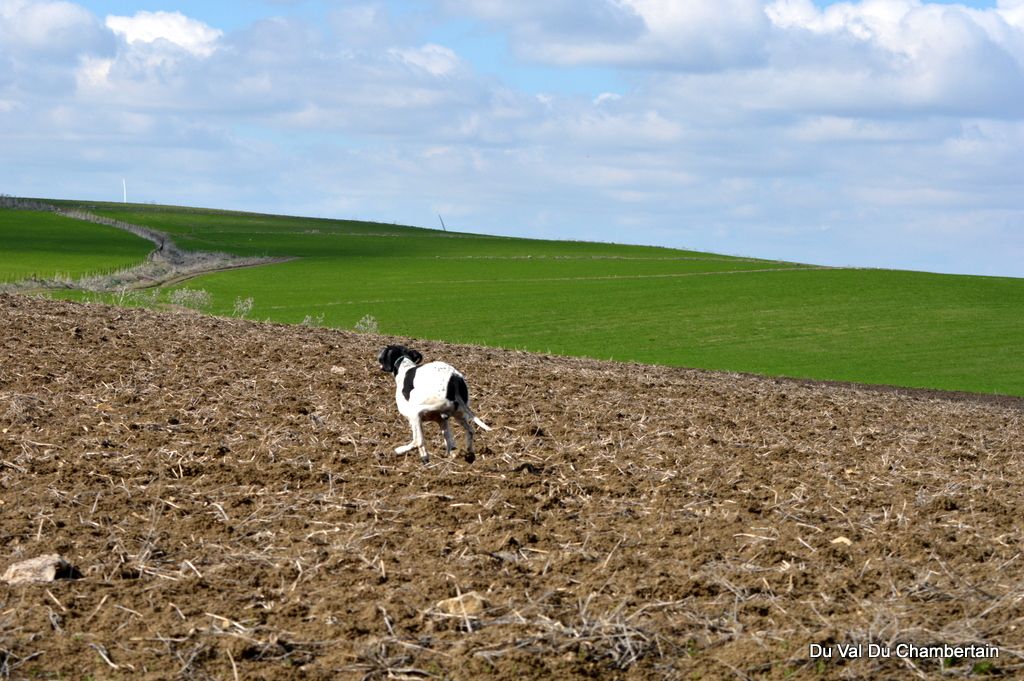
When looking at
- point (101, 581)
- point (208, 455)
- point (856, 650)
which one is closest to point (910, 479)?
point (856, 650)

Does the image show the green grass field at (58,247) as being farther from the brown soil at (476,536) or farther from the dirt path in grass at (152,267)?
the brown soil at (476,536)

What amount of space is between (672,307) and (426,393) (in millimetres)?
48192

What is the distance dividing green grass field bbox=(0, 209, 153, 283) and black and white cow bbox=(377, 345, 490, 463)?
146 ft

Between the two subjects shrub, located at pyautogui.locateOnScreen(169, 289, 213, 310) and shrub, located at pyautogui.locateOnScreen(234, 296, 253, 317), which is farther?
shrub, located at pyautogui.locateOnScreen(169, 289, 213, 310)

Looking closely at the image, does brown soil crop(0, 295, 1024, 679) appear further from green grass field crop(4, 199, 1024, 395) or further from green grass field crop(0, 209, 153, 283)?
green grass field crop(0, 209, 153, 283)

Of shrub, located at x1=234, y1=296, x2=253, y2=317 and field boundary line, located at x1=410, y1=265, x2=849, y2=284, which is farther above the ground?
field boundary line, located at x1=410, y1=265, x2=849, y2=284

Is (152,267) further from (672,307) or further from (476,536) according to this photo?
(476,536)

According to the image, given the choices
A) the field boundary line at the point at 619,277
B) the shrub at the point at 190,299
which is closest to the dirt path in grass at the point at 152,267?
the shrub at the point at 190,299

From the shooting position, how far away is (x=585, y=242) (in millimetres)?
118750

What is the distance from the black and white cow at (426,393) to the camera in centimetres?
1051

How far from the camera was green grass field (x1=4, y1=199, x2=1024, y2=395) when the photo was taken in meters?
43.5

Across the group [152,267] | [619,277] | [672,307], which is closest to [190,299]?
[152,267]

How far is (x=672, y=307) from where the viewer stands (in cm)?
5788

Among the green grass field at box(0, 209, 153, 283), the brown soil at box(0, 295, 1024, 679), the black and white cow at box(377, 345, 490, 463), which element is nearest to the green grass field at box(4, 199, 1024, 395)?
the green grass field at box(0, 209, 153, 283)
